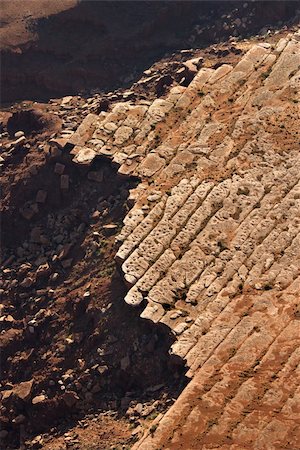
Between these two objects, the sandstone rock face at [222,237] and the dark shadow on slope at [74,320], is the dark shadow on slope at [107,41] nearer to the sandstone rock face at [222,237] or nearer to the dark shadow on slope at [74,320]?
the sandstone rock face at [222,237]

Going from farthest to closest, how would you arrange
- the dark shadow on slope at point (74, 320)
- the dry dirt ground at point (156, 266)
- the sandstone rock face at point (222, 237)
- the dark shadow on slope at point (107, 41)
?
the dark shadow on slope at point (107, 41) < the dark shadow on slope at point (74, 320) < the dry dirt ground at point (156, 266) < the sandstone rock face at point (222, 237)

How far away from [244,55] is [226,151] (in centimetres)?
711

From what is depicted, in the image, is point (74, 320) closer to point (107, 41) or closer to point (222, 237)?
point (222, 237)

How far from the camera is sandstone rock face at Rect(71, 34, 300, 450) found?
25.2 metres

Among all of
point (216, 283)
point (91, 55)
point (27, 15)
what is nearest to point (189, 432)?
point (216, 283)

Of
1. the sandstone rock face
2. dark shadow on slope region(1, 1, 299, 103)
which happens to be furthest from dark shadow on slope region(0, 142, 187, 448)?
dark shadow on slope region(1, 1, 299, 103)

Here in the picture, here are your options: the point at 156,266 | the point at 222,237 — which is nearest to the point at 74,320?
the point at 156,266

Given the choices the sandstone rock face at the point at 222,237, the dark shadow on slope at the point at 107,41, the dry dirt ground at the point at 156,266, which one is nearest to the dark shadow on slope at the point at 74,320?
the dry dirt ground at the point at 156,266

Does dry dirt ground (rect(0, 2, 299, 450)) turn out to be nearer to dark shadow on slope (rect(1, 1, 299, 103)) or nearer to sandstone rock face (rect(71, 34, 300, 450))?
sandstone rock face (rect(71, 34, 300, 450))

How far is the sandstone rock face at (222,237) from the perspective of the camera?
25.2 meters

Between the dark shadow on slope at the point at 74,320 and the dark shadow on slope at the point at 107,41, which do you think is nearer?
the dark shadow on slope at the point at 74,320

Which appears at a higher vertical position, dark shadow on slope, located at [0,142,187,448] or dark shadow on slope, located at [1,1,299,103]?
dark shadow on slope, located at [1,1,299,103]

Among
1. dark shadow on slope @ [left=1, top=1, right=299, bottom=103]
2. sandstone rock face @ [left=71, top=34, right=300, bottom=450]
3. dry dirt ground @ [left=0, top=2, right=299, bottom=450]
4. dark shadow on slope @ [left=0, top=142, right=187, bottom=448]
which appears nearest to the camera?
sandstone rock face @ [left=71, top=34, right=300, bottom=450]

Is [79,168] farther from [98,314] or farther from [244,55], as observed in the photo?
[244,55]
